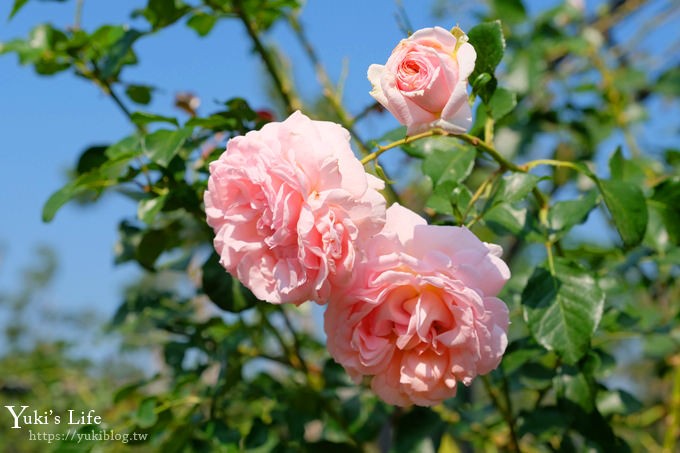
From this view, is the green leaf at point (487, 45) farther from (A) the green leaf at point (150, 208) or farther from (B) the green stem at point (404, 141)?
(A) the green leaf at point (150, 208)

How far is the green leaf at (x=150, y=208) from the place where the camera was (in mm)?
789

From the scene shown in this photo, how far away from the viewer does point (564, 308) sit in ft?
2.13

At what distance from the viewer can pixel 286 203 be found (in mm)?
502

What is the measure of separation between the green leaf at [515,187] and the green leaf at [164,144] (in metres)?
0.33

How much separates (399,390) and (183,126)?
40 centimetres

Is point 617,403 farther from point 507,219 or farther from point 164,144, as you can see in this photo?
point 164,144

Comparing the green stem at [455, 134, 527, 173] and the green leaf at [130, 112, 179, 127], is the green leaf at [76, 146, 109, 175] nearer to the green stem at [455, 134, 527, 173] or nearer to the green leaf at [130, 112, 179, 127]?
the green leaf at [130, 112, 179, 127]

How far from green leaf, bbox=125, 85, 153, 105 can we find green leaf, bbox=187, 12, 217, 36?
114mm

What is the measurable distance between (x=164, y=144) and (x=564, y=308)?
0.44m

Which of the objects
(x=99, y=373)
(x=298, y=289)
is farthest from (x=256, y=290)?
(x=99, y=373)

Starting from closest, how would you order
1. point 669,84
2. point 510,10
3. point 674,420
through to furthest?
1. point 674,420
2. point 510,10
3. point 669,84

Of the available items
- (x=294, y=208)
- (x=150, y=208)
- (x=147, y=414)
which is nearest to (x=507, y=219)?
(x=294, y=208)

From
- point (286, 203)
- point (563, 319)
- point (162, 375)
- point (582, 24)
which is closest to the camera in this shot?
point (286, 203)

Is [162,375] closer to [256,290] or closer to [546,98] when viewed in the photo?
[256,290]
